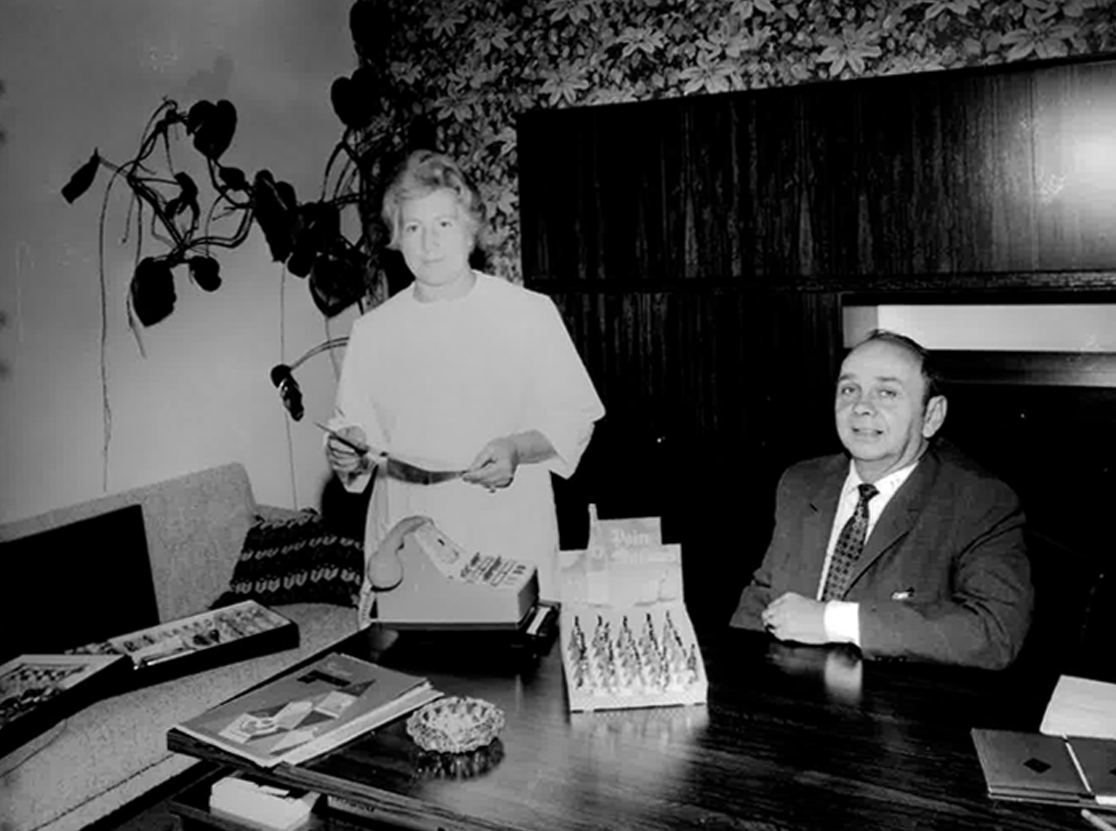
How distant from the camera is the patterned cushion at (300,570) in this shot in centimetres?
359

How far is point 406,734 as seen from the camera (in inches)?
72.9

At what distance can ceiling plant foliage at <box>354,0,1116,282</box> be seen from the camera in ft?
11.1

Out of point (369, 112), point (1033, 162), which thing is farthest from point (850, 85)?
point (369, 112)

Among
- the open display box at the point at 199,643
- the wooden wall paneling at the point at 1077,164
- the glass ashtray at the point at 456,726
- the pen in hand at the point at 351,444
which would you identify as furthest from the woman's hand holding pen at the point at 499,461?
the wooden wall paneling at the point at 1077,164

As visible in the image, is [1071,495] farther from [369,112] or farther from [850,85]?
[369,112]

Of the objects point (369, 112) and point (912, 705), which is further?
point (369, 112)

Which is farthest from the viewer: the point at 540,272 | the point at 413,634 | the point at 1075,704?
the point at 540,272

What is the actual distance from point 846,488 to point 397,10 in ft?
9.16

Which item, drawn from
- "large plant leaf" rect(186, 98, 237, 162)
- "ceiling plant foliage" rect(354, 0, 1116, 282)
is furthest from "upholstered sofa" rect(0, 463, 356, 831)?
"ceiling plant foliage" rect(354, 0, 1116, 282)

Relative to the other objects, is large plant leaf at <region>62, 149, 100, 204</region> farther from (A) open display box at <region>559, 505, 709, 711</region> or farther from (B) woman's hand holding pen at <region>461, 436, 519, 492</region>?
(A) open display box at <region>559, 505, 709, 711</region>

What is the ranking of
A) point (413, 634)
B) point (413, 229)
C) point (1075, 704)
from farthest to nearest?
point (413, 229)
point (413, 634)
point (1075, 704)

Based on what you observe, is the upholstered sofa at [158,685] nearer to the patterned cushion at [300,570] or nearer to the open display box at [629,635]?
the patterned cushion at [300,570]

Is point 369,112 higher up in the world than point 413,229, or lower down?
higher up

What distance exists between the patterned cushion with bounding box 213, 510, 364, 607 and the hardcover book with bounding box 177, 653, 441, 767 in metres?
1.49
